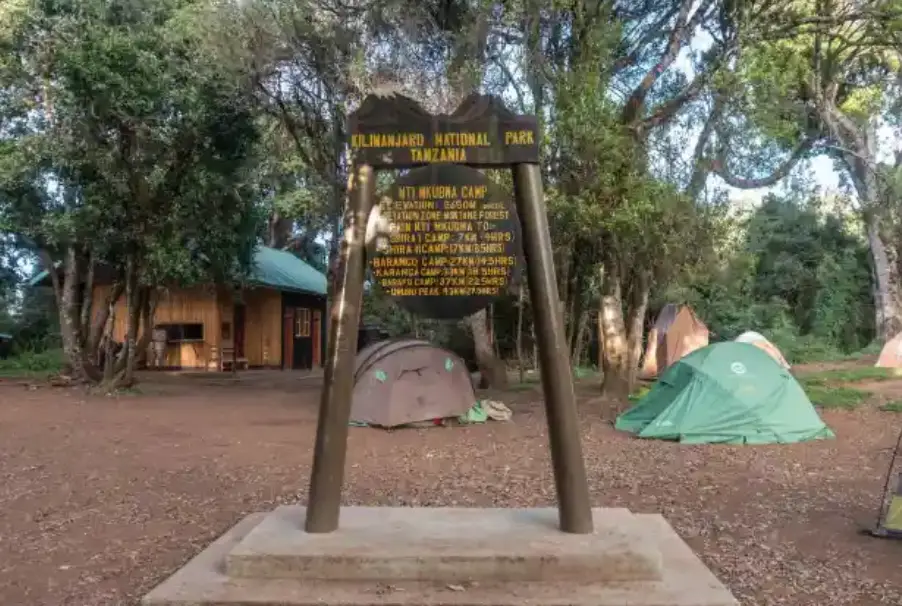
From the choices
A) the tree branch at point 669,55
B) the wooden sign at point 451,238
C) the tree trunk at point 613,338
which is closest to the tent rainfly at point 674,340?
the tree trunk at point 613,338

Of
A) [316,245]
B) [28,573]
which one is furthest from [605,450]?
[316,245]

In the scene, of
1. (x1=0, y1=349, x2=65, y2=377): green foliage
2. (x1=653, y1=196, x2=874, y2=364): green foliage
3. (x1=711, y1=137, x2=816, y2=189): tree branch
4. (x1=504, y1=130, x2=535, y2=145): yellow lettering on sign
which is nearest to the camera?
(x1=504, y1=130, x2=535, y2=145): yellow lettering on sign

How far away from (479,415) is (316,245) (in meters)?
27.8

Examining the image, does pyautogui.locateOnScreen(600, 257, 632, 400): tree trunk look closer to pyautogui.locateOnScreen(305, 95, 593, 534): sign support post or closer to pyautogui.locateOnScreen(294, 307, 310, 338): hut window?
pyautogui.locateOnScreen(305, 95, 593, 534): sign support post

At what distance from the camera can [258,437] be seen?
466 inches

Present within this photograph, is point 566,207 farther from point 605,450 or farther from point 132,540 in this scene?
point 132,540

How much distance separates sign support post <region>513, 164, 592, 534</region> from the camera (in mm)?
5043

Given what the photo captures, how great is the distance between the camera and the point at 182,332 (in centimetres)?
2594

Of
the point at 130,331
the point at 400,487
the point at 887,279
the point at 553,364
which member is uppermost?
the point at 887,279

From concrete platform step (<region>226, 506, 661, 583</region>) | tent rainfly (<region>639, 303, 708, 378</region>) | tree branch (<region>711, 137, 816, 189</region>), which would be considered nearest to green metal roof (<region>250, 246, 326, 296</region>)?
tent rainfly (<region>639, 303, 708, 378</region>)

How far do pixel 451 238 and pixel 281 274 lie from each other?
22991 mm

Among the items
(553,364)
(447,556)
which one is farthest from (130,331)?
(447,556)

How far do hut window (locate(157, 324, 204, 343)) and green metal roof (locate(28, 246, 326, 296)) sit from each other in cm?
263

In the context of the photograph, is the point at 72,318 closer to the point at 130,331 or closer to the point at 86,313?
the point at 86,313
